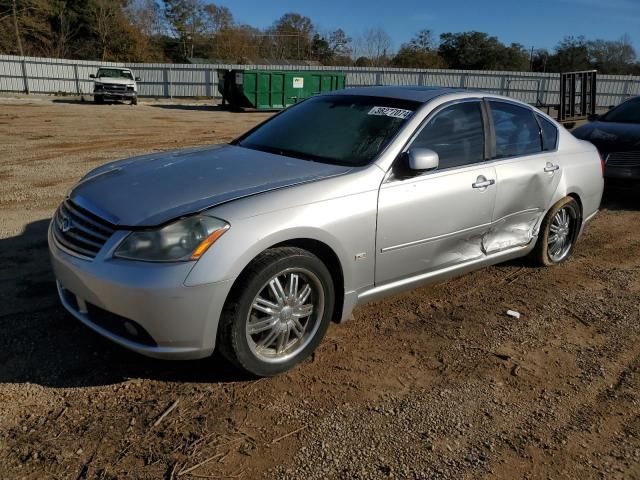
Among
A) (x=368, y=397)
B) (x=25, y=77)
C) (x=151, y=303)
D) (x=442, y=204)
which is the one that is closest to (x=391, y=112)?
(x=442, y=204)

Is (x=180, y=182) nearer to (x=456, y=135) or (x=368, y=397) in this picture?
(x=368, y=397)

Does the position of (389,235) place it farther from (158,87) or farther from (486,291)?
(158,87)

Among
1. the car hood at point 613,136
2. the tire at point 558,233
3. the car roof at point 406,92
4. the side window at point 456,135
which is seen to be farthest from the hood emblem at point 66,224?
the car hood at point 613,136

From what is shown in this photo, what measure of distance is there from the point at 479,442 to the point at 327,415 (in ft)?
2.55

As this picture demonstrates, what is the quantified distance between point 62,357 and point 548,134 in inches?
170

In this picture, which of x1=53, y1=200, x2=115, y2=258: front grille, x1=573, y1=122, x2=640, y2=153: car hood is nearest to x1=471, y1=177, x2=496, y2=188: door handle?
x1=53, y1=200, x2=115, y2=258: front grille

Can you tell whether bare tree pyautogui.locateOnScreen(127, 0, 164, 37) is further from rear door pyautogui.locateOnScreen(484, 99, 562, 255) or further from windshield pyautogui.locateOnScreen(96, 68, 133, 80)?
rear door pyautogui.locateOnScreen(484, 99, 562, 255)

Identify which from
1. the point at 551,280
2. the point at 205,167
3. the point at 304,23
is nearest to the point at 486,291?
the point at 551,280

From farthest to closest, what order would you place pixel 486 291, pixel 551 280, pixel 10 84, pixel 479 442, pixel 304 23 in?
pixel 304 23, pixel 10 84, pixel 551 280, pixel 486 291, pixel 479 442

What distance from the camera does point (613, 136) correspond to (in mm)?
8297

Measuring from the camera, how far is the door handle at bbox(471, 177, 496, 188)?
13.3ft

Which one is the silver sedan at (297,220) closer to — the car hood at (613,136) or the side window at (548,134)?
the side window at (548,134)

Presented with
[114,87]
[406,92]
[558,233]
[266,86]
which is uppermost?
[266,86]

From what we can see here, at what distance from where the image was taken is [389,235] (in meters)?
3.53
